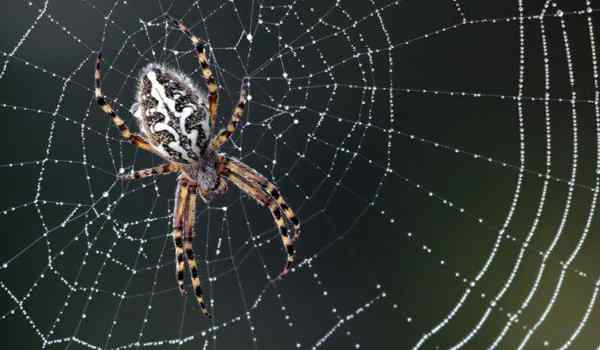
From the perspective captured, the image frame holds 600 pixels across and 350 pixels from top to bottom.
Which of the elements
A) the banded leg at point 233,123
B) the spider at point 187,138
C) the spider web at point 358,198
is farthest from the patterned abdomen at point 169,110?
the spider web at point 358,198

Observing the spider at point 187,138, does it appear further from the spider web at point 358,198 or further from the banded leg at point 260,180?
the spider web at point 358,198

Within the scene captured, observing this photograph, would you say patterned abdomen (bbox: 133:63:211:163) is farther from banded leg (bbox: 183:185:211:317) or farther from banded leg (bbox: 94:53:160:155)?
banded leg (bbox: 183:185:211:317)

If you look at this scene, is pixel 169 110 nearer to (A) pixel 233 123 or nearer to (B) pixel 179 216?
(A) pixel 233 123

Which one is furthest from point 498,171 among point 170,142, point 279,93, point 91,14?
point 170,142

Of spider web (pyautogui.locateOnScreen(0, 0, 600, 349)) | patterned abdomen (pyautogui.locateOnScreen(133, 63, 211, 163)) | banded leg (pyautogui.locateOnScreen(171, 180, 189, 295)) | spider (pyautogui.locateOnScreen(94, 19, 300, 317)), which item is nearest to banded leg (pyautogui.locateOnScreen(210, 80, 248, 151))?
spider (pyautogui.locateOnScreen(94, 19, 300, 317))

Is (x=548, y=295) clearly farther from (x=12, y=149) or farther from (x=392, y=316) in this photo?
(x=12, y=149)
